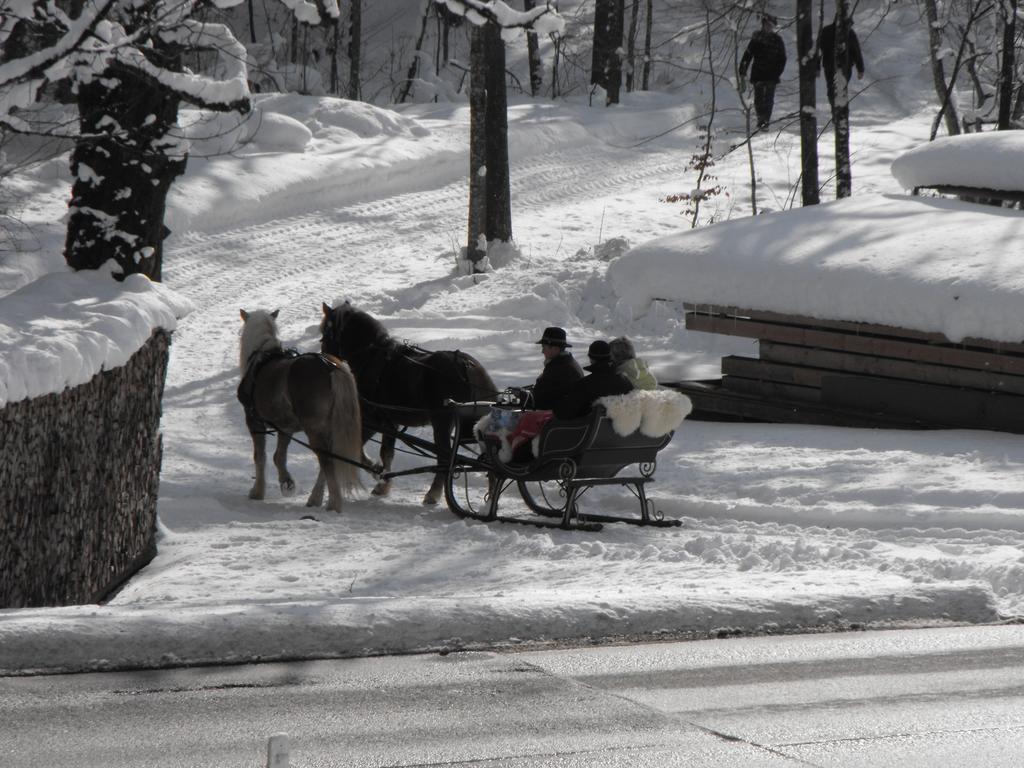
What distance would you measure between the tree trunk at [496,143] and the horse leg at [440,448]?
10.5 meters

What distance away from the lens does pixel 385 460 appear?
38.6 ft

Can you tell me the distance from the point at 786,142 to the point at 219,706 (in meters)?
28.9

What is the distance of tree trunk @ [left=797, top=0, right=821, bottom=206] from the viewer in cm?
1872

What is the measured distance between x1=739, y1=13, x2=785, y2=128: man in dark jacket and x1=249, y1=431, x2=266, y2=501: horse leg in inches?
601

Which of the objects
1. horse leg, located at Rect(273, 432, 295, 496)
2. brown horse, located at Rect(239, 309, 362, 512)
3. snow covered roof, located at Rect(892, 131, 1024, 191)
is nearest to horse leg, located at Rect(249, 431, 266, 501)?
brown horse, located at Rect(239, 309, 362, 512)

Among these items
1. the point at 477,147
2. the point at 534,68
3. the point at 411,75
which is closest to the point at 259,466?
the point at 477,147

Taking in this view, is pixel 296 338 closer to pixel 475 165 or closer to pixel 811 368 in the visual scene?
pixel 475 165

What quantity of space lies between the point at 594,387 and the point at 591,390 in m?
0.03

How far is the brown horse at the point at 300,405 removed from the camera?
34.5ft

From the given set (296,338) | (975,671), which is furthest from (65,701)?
(296,338)

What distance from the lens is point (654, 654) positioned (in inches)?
250

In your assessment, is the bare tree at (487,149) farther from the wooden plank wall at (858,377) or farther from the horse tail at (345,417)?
the horse tail at (345,417)

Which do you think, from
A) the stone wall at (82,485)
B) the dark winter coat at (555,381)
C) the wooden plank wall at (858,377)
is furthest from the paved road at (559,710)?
the wooden plank wall at (858,377)

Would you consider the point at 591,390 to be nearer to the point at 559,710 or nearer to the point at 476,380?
the point at 476,380
